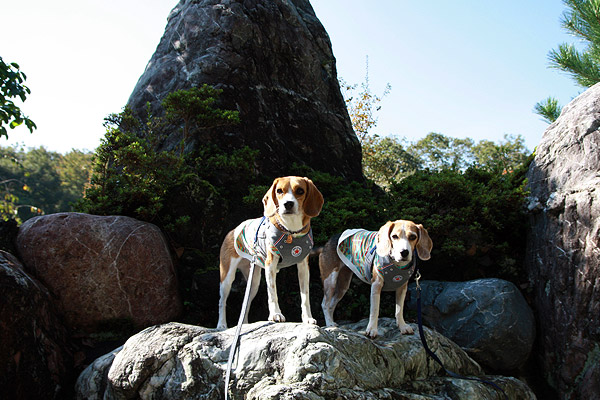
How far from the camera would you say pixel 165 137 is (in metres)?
9.38

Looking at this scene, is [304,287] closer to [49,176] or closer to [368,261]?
[368,261]

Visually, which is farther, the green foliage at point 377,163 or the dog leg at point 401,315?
the green foliage at point 377,163

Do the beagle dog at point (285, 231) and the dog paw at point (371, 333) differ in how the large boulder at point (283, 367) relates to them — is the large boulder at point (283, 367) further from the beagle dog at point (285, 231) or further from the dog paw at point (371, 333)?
the beagle dog at point (285, 231)

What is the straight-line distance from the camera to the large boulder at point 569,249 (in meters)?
6.15

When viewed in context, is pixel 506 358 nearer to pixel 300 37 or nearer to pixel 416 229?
pixel 416 229

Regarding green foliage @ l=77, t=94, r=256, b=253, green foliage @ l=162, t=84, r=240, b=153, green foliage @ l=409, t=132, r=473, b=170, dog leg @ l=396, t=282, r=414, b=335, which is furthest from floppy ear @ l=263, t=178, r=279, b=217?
green foliage @ l=409, t=132, r=473, b=170

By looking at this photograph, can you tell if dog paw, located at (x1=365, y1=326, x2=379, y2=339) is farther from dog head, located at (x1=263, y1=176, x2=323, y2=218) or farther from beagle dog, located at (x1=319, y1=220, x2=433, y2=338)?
dog head, located at (x1=263, y1=176, x2=323, y2=218)

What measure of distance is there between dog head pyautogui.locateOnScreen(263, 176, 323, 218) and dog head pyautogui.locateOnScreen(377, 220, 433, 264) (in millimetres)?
848

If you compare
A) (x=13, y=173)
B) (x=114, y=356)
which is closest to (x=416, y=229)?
(x=114, y=356)

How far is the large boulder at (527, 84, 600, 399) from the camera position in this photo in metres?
6.15

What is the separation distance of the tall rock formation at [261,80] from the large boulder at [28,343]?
4278mm

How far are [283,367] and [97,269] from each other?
3.84 meters

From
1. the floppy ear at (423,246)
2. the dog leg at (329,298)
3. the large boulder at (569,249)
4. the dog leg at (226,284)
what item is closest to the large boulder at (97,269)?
the dog leg at (226,284)

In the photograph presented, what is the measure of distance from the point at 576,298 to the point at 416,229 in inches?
132
